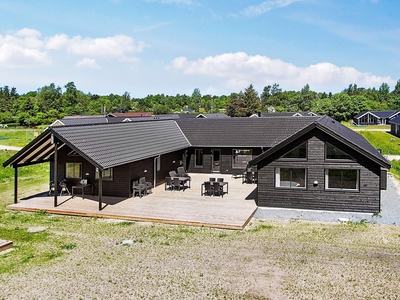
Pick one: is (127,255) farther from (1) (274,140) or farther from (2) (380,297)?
(1) (274,140)

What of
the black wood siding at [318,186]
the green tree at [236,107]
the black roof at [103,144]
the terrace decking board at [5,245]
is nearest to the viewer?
the terrace decking board at [5,245]

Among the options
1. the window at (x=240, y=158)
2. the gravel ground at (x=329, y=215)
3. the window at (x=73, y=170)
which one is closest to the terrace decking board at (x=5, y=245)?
the window at (x=73, y=170)

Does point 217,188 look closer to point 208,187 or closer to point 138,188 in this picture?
point 208,187

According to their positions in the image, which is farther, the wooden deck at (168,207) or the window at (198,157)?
the window at (198,157)

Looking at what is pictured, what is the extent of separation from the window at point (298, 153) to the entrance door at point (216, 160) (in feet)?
32.1

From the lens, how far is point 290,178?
46.8 feet

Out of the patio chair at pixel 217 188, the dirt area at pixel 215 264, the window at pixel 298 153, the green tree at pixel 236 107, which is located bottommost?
the dirt area at pixel 215 264

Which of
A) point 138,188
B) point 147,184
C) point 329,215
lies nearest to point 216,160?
point 147,184

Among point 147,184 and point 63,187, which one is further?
point 147,184

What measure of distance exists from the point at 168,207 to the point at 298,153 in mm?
5421

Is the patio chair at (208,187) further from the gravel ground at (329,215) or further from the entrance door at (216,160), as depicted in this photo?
the entrance door at (216,160)

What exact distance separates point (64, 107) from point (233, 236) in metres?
76.4

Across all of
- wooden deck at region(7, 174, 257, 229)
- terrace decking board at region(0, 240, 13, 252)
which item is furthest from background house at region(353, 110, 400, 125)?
terrace decking board at region(0, 240, 13, 252)

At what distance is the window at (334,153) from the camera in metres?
13.6
